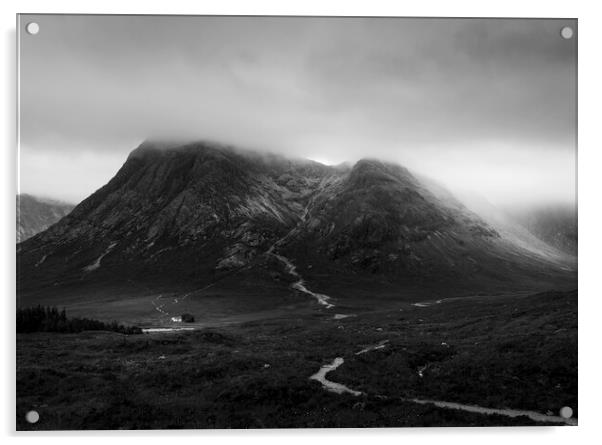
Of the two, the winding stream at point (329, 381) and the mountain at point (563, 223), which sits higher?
the mountain at point (563, 223)

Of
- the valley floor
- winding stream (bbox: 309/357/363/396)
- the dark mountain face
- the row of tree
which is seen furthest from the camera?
the dark mountain face

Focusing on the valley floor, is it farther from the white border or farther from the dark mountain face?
A: the dark mountain face

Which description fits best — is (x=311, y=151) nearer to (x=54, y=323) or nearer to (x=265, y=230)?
(x=54, y=323)

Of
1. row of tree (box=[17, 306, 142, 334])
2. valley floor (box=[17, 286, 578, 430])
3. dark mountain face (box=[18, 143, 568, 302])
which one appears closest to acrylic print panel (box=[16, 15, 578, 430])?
valley floor (box=[17, 286, 578, 430])

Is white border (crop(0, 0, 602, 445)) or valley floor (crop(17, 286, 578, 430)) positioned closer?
valley floor (crop(17, 286, 578, 430))
